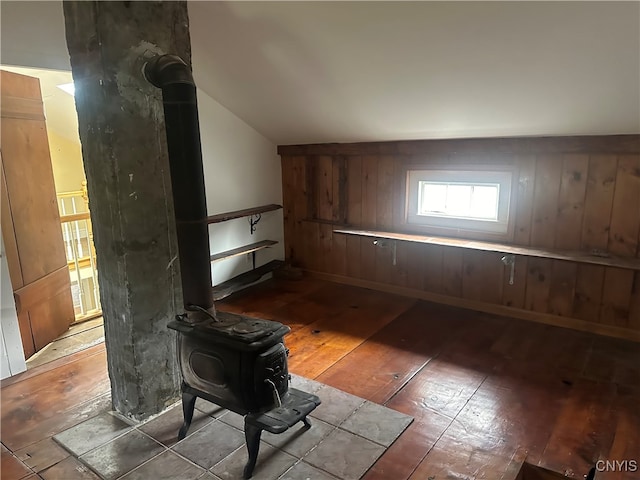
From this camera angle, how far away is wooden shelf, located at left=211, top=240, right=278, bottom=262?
3.95 meters

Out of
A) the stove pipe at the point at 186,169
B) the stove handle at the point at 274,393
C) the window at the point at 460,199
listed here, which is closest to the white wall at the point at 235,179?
the window at the point at 460,199

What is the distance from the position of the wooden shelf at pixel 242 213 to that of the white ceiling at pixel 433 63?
3.43 ft

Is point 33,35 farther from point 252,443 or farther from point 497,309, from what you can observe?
point 497,309

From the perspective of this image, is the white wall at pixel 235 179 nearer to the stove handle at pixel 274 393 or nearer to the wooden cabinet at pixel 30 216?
the wooden cabinet at pixel 30 216

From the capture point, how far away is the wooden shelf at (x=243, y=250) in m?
3.95

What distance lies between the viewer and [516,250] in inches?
129

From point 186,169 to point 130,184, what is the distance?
0.40 meters

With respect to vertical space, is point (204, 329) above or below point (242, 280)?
above

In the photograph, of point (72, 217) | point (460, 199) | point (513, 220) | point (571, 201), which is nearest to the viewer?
point (571, 201)

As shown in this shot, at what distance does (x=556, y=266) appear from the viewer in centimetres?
335

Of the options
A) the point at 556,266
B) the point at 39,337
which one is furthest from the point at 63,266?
the point at 556,266

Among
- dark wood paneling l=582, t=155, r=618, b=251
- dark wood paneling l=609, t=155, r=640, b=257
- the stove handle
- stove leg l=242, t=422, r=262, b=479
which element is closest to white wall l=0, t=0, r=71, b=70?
the stove handle

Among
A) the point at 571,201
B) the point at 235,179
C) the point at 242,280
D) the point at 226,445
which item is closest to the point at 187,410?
the point at 226,445

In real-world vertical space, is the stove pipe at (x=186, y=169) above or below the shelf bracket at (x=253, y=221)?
above
